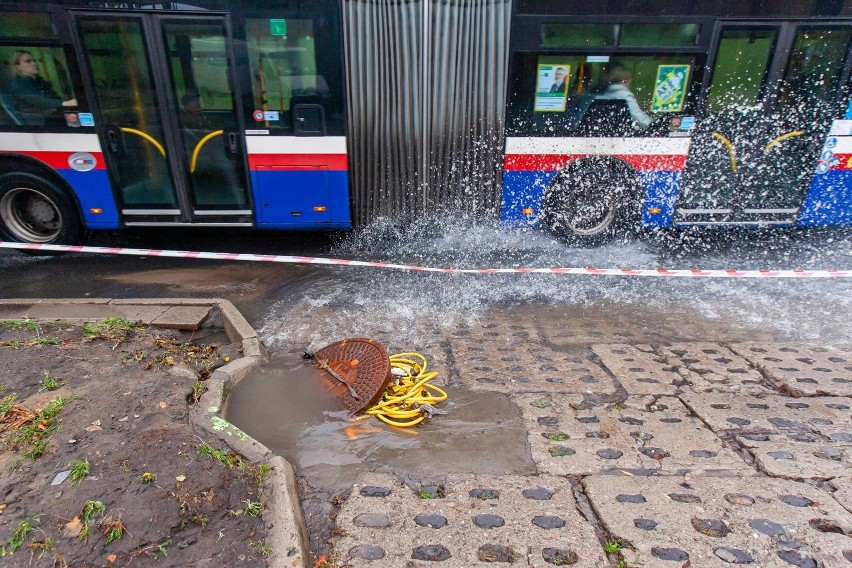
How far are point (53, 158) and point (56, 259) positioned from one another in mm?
1359

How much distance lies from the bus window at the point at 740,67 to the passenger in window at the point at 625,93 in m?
0.91

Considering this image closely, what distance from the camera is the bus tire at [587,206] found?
6.55 meters

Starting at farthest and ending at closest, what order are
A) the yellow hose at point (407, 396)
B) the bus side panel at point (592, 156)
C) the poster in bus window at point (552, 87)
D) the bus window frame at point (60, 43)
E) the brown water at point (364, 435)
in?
1. the bus side panel at point (592, 156)
2. the poster in bus window at point (552, 87)
3. the bus window frame at point (60, 43)
4. the yellow hose at point (407, 396)
5. the brown water at point (364, 435)

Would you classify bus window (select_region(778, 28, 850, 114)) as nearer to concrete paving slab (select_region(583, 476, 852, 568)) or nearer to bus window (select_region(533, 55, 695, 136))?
bus window (select_region(533, 55, 695, 136))

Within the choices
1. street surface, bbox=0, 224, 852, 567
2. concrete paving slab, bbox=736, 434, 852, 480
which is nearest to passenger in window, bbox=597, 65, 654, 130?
street surface, bbox=0, 224, 852, 567

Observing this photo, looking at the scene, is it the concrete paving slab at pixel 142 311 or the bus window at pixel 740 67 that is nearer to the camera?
the concrete paving slab at pixel 142 311

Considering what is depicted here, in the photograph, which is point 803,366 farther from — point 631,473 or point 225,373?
point 225,373

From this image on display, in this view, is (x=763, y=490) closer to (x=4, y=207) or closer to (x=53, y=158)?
(x=53, y=158)

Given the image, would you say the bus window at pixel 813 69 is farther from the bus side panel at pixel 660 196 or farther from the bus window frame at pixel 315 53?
the bus window frame at pixel 315 53

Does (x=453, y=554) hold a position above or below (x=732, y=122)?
below

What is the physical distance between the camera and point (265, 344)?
14.8 ft

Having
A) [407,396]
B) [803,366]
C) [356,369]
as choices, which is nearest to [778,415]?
[803,366]

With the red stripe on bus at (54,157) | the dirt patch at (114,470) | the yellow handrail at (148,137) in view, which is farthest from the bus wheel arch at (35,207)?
the dirt patch at (114,470)

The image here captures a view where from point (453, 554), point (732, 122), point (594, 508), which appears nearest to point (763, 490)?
point (594, 508)
